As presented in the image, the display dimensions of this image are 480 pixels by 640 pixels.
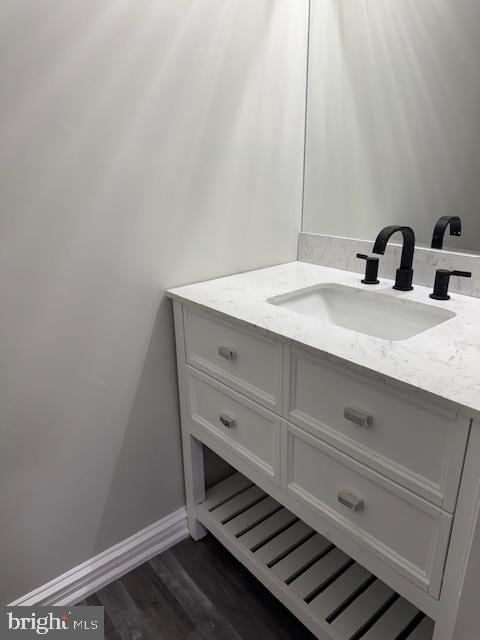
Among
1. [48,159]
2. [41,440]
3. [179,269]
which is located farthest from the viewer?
[179,269]

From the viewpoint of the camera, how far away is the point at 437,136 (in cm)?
127

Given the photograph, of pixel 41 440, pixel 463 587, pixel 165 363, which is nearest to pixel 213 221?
pixel 165 363

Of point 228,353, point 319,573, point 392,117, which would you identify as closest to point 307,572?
point 319,573

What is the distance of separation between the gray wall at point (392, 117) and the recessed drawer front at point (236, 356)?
2.01 feet

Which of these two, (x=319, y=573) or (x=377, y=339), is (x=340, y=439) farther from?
(x=319, y=573)

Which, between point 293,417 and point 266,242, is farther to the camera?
point 266,242

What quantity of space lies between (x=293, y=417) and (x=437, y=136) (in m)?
Answer: 0.89

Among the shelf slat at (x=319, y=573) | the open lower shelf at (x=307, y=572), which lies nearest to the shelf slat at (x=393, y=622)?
the open lower shelf at (x=307, y=572)

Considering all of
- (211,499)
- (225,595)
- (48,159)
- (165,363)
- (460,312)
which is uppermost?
(48,159)

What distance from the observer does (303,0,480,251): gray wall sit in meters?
1.21

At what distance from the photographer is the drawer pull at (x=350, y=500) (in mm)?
955

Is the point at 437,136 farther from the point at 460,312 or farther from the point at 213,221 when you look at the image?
the point at 213,221

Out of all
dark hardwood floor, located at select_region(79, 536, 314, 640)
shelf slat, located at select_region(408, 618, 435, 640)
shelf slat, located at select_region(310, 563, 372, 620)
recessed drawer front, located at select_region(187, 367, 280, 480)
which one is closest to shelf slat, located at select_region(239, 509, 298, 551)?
dark hardwood floor, located at select_region(79, 536, 314, 640)

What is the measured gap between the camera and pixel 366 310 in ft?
4.28
